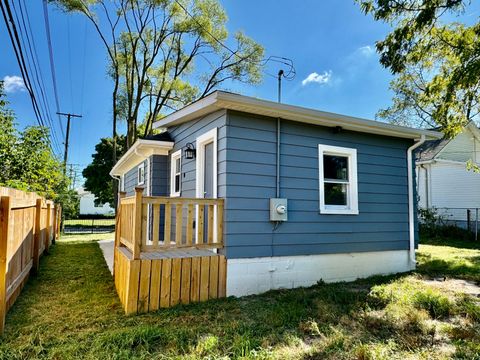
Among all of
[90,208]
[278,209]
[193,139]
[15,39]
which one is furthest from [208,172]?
[90,208]

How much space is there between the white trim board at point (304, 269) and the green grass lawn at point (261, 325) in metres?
0.20

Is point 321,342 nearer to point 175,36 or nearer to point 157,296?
point 157,296

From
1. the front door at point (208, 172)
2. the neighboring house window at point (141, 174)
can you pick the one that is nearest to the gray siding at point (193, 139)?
the front door at point (208, 172)

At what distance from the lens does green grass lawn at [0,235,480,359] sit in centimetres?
274

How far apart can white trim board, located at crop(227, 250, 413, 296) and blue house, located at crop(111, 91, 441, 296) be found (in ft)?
0.05

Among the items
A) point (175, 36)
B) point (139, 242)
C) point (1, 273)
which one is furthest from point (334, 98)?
point (1, 273)

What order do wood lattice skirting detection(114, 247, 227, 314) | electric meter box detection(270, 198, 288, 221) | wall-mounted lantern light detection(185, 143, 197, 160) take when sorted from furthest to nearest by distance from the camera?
1. wall-mounted lantern light detection(185, 143, 197, 160)
2. electric meter box detection(270, 198, 288, 221)
3. wood lattice skirting detection(114, 247, 227, 314)

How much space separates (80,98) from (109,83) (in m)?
3.84

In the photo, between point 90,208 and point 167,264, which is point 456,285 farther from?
point 90,208

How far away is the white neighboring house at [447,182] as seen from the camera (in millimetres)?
12750

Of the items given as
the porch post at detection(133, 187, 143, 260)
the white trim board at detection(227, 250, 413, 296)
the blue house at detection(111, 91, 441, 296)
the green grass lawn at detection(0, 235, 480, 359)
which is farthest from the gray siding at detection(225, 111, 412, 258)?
the porch post at detection(133, 187, 143, 260)

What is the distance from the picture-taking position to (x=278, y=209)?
4.69m

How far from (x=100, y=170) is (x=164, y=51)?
12913 millimetres

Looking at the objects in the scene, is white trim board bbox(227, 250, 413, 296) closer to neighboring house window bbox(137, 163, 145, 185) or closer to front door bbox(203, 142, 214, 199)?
front door bbox(203, 142, 214, 199)
